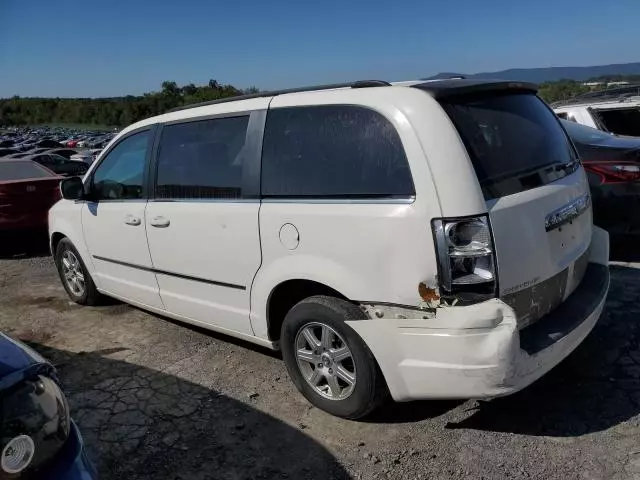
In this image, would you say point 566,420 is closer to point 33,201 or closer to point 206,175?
point 206,175

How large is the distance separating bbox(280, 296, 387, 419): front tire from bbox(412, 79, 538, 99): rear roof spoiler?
115 centimetres

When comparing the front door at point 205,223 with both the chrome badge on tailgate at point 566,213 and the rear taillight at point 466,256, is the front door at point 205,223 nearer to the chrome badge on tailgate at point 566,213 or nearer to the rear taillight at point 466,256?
the rear taillight at point 466,256

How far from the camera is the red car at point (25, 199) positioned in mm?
7820

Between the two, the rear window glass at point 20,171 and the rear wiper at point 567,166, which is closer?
the rear wiper at point 567,166

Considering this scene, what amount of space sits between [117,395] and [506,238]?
2.51 meters

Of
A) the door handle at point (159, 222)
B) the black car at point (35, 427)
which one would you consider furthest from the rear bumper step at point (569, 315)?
the door handle at point (159, 222)

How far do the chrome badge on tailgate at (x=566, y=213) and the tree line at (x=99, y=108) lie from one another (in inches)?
Result: 3440

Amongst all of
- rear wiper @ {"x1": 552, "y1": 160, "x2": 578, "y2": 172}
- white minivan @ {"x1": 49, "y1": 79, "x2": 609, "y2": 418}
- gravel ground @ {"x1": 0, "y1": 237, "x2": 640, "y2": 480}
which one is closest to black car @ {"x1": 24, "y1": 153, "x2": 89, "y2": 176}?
gravel ground @ {"x1": 0, "y1": 237, "x2": 640, "y2": 480}

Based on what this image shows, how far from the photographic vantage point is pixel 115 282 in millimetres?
4660

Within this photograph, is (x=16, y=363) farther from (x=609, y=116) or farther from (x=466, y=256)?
(x=609, y=116)

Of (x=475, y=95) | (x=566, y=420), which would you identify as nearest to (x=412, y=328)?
(x=566, y=420)

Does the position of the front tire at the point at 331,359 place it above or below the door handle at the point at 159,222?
below

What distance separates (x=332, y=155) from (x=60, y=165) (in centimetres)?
2470

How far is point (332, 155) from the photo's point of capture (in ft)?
9.82
